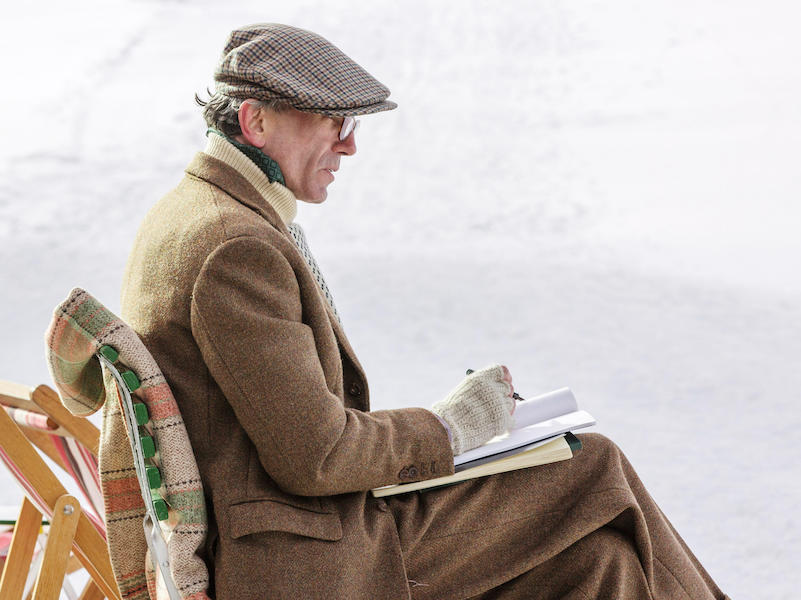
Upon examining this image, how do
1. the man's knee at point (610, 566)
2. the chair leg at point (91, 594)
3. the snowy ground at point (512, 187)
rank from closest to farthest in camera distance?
the man's knee at point (610, 566), the chair leg at point (91, 594), the snowy ground at point (512, 187)

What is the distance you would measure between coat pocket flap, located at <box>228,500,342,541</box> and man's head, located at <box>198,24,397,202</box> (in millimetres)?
551

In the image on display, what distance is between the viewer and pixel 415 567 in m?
1.59

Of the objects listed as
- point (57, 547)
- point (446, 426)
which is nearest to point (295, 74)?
point (446, 426)

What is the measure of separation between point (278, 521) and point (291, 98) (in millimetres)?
650

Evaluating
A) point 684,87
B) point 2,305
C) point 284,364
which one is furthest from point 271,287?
point 684,87

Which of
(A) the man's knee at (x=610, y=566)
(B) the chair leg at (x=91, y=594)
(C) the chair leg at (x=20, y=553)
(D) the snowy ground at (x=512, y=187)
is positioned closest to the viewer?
(A) the man's knee at (x=610, y=566)

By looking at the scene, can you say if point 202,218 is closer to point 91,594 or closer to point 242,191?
point 242,191

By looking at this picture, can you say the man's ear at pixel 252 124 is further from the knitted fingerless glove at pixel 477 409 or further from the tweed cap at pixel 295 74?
the knitted fingerless glove at pixel 477 409

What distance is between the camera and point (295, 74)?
5.36 feet

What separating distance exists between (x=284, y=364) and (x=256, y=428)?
0.34 ft

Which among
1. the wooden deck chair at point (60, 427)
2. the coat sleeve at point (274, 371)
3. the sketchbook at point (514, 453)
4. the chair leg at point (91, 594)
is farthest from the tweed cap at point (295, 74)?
the chair leg at point (91, 594)

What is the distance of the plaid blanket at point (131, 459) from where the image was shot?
145 centimetres

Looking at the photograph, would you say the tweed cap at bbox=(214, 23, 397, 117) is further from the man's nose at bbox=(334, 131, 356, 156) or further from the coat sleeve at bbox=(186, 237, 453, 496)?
the coat sleeve at bbox=(186, 237, 453, 496)

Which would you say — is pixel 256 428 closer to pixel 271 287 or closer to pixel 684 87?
pixel 271 287
